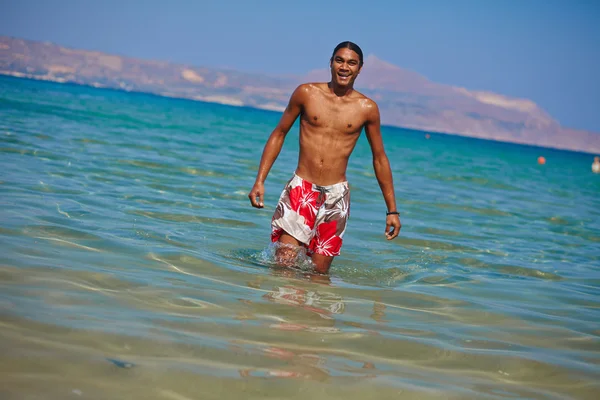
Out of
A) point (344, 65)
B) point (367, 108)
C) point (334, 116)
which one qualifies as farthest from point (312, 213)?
point (344, 65)

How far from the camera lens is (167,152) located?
46.9 ft

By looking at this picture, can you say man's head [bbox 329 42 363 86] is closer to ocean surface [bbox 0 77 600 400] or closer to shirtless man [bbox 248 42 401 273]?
shirtless man [bbox 248 42 401 273]

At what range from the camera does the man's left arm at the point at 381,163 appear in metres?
5.07

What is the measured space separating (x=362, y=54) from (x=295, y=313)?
2.08m

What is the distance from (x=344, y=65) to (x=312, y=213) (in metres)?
1.11

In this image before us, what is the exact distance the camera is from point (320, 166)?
5078 millimetres

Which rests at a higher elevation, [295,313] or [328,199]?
[328,199]

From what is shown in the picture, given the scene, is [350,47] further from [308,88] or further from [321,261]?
[321,261]

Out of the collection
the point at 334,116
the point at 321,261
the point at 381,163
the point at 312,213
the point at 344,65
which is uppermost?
the point at 344,65

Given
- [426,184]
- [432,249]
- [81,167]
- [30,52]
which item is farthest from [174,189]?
[30,52]

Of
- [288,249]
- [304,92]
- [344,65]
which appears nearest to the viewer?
[344,65]

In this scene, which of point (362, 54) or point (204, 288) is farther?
point (362, 54)

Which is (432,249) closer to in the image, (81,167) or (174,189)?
(174,189)

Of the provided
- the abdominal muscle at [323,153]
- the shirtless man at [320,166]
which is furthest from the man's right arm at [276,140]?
the abdominal muscle at [323,153]
